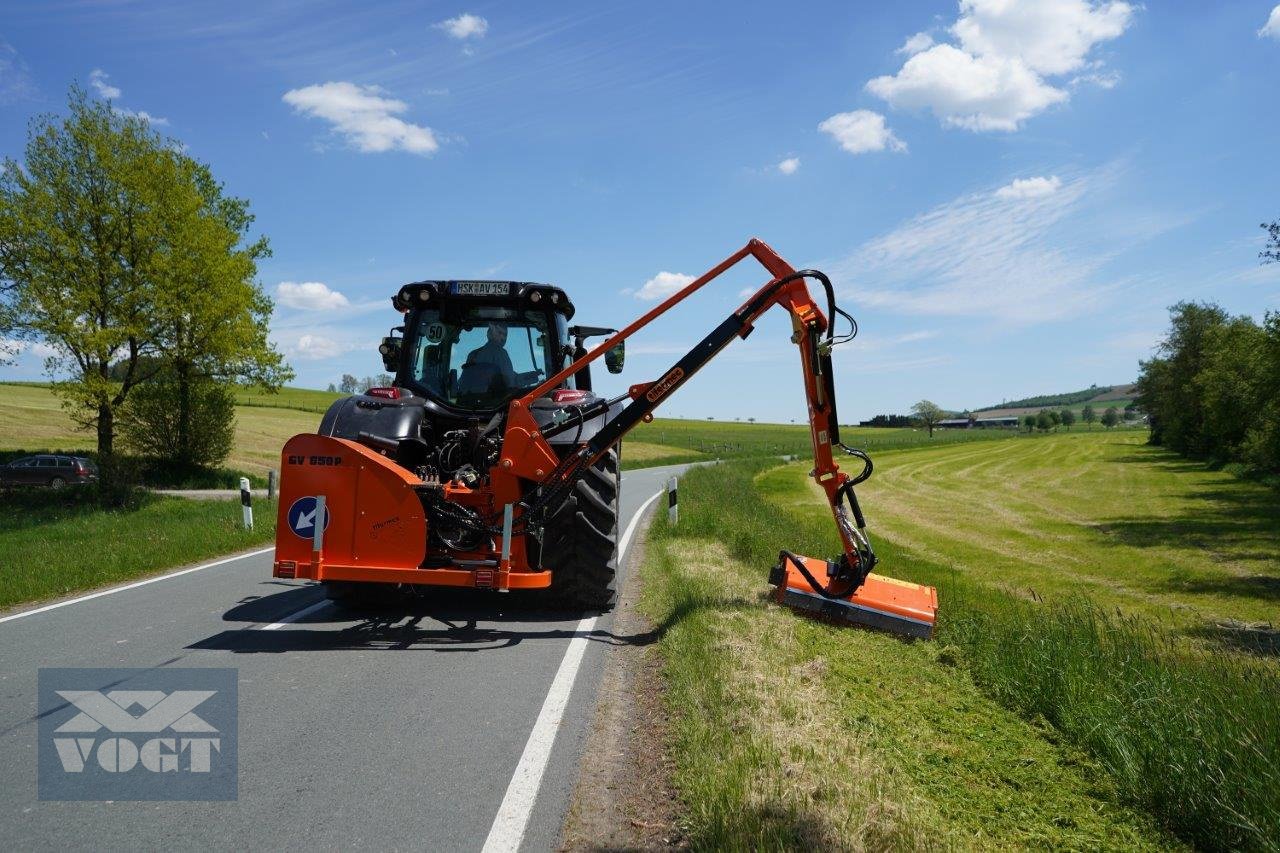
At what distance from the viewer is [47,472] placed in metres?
26.7

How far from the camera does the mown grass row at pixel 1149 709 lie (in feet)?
10.5

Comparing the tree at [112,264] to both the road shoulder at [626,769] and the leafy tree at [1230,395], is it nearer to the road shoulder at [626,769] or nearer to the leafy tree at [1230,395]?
the road shoulder at [626,769]

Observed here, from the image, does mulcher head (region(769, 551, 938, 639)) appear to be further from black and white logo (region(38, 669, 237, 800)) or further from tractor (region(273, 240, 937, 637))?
black and white logo (region(38, 669, 237, 800))

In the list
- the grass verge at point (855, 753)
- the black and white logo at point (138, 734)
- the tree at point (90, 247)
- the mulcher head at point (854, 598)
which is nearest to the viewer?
the grass verge at point (855, 753)

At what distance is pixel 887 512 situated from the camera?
22766 mm

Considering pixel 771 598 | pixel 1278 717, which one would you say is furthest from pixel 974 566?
pixel 1278 717

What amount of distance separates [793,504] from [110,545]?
17.0m

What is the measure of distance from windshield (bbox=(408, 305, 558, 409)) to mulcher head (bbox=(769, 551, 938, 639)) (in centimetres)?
308

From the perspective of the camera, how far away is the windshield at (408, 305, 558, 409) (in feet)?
26.1

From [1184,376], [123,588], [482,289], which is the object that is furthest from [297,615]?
[1184,376]

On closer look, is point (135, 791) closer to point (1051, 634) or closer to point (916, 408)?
point (1051, 634)

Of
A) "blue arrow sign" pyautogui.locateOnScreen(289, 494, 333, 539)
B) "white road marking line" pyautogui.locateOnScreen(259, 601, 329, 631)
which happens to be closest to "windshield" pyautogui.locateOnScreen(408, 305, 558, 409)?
"blue arrow sign" pyautogui.locateOnScreen(289, 494, 333, 539)

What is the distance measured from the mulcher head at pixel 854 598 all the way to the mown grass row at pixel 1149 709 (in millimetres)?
235

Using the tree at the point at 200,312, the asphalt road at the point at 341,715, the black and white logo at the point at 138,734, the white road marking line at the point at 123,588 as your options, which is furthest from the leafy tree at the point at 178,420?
the black and white logo at the point at 138,734
